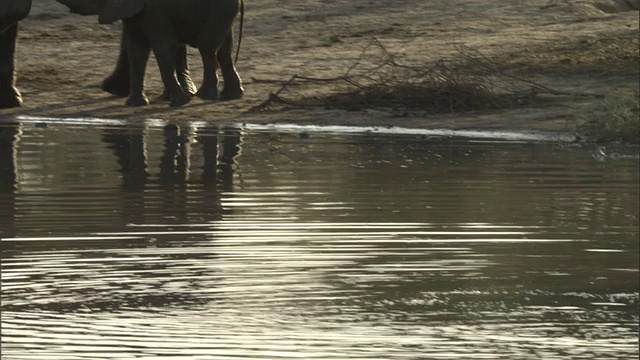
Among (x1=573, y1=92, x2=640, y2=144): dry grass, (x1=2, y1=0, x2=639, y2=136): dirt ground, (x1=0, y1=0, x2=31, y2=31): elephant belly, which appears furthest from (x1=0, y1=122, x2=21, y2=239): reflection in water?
(x1=573, y1=92, x2=640, y2=144): dry grass

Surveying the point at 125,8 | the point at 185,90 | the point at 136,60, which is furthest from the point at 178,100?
the point at 125,8

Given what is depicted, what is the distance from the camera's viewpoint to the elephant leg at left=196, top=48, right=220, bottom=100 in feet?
53.5

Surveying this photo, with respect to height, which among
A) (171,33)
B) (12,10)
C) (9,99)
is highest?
(12,10)

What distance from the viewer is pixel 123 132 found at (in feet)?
46.9

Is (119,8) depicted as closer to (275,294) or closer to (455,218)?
(455,218)

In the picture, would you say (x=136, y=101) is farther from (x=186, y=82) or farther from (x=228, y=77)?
(x=228, y=77)

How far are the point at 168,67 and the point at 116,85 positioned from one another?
1.21 meters

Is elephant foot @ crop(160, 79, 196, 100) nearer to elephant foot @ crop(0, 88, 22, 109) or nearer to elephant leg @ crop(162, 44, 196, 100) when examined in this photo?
elephant leg @ crop(162, 44, 196, 100)

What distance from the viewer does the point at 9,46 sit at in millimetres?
16625

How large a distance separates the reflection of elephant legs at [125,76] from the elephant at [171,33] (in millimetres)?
272

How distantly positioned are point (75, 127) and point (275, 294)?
7883 millimetres

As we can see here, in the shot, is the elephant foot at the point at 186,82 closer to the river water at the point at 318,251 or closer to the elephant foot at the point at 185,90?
the elephant foot at the point at 185,90

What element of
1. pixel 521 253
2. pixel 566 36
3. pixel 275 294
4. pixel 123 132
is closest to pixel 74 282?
pixel 275 294

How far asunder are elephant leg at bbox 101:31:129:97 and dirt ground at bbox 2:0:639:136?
13 cm
